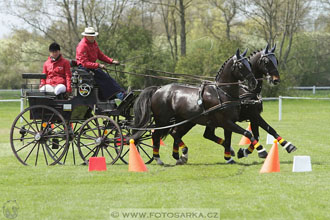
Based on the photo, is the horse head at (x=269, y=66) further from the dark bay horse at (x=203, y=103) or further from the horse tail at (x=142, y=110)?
the horse tail at (x=142, y=110)

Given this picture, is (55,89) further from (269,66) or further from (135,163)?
(269,66)

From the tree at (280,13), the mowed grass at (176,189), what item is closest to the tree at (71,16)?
the tree at (280,13)

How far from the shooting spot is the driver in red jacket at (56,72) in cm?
1049

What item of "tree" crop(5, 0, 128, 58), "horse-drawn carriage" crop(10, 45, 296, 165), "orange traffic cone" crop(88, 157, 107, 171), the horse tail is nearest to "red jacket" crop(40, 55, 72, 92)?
"horse-drawn carriage" crop(10, 45, 296, 165)

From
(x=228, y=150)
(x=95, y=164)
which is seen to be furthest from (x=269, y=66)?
(x=95, y=164)

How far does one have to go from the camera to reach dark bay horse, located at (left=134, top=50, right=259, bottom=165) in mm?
10039

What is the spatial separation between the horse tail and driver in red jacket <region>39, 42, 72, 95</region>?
124cm

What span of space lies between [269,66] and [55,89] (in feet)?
12.6

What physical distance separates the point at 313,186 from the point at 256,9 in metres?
33.1

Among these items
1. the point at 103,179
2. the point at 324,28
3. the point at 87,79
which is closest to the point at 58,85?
the point at 87,79

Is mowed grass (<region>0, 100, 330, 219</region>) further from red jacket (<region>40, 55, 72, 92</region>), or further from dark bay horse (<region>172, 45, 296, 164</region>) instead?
red jacket (<region>40, 55, 72, 92</region>)

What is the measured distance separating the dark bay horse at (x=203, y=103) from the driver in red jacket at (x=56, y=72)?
1.36 m

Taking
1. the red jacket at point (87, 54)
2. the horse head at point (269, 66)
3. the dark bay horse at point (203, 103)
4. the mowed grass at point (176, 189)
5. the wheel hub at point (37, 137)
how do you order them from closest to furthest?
the mowed grass at point (176, 189)
the dark bay horse at point (203, 103)
the horse head at point (269, 66)
the red jacket at point (87, 54)
the wheel hub at point (37, 137)

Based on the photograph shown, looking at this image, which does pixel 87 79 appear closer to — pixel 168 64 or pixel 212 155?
pixel 212 155
